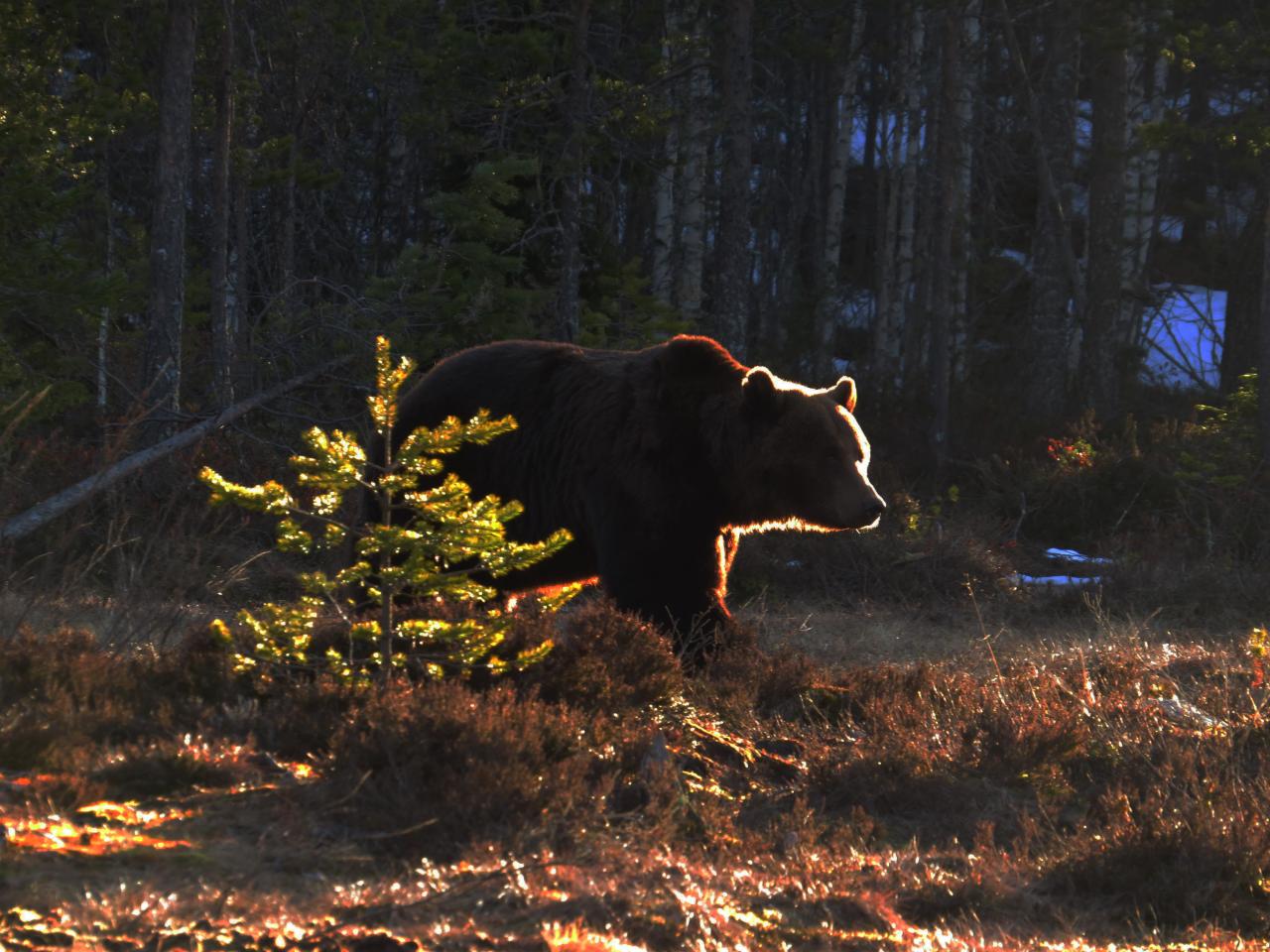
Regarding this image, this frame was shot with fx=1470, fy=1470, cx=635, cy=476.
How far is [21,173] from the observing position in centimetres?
1183

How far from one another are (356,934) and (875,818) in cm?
252

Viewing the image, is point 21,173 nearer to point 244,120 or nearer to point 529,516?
point 244,120

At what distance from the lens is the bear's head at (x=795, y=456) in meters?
7.28

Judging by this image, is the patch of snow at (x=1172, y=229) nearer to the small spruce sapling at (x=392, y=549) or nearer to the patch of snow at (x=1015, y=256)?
the patch of snow at (x=1015, y=256)

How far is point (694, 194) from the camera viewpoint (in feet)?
61.3

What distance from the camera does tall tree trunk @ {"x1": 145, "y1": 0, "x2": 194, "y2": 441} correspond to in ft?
41.0

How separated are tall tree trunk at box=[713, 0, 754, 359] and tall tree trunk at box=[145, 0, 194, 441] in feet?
19.5

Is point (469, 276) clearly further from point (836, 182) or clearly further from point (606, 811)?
point (836, 182)

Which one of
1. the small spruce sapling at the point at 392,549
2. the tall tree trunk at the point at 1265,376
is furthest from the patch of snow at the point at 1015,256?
the small spruce sapling at the point at 392,549

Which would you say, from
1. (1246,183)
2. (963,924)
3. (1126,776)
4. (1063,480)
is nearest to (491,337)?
(1063,480)

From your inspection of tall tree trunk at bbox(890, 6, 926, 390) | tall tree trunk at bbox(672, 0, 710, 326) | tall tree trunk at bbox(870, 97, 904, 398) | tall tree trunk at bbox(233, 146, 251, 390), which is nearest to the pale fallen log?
tall tree trunk at bbox(233, 146, 251, 390)

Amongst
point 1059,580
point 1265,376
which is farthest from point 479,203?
point 1265,376

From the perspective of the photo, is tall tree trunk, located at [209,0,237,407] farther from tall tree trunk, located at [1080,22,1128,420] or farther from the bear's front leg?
tall tree trunk, located at [1080,22,1128,420]

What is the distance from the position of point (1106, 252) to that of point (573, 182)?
9.30m
